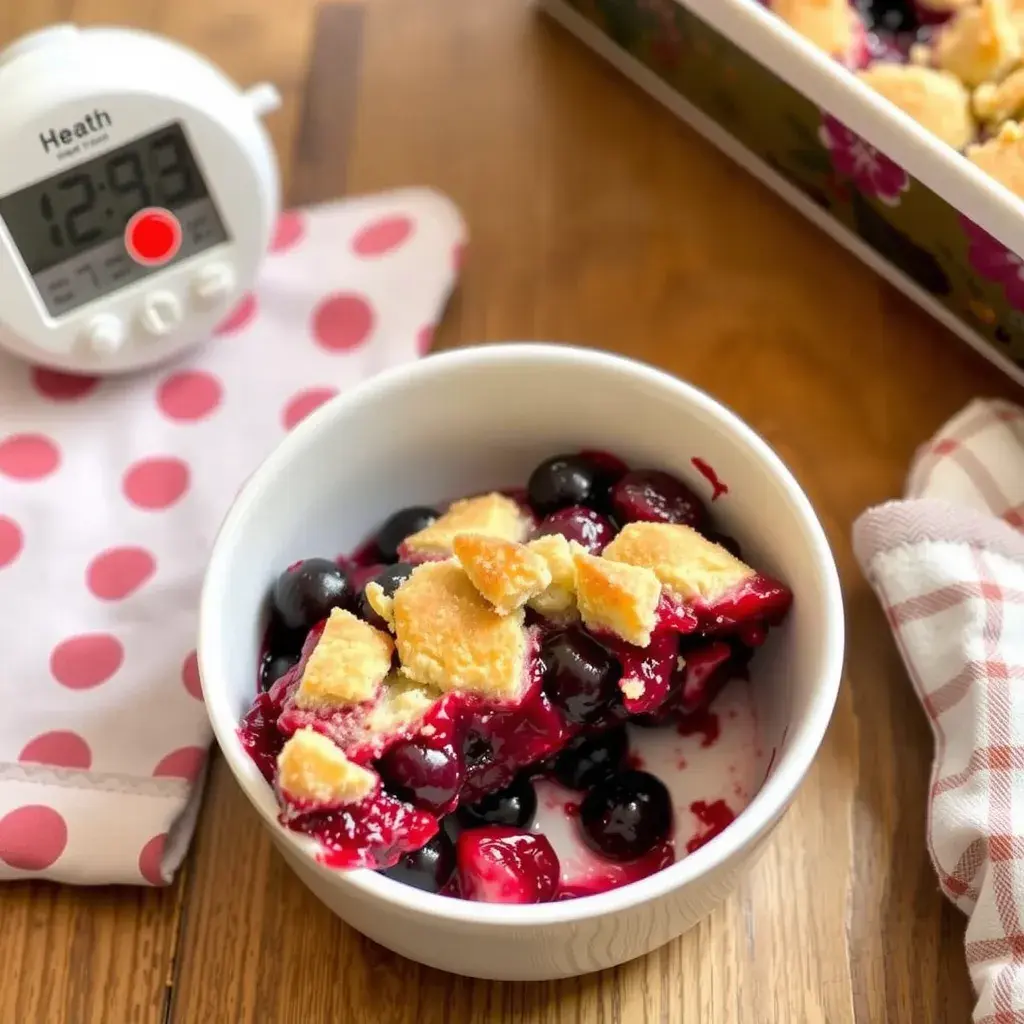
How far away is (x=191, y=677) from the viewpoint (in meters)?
0.65

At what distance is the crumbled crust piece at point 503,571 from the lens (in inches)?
20.3

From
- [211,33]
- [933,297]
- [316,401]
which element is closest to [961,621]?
[933,297]

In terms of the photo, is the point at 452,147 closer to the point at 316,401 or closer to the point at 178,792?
the point at 316,401

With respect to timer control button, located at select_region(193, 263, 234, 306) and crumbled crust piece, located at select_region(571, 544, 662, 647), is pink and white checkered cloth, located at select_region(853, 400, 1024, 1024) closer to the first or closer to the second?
crumbled crust piece, located at select_region(571, 544, 662, 647)

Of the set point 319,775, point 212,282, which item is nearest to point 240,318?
point 212,282

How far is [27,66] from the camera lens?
0.66m

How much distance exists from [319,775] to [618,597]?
137 mm

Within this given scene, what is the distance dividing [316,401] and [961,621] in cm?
38

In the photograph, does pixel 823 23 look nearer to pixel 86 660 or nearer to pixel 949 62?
pixel 949 62

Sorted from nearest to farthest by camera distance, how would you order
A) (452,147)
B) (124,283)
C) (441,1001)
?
(441,1001) < (124,283) < (452,147)

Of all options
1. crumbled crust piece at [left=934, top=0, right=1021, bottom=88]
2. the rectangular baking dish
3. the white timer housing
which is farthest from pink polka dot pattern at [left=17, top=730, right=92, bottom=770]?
crumbled crust piece at [left=934, top=0, right=1021, bottom=88]

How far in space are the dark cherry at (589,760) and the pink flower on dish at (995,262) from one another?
0.97 feet

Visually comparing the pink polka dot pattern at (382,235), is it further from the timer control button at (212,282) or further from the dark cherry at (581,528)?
the dark cherry at (581,528)

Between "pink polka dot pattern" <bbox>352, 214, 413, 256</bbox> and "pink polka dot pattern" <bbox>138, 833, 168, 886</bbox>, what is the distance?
39 cm
